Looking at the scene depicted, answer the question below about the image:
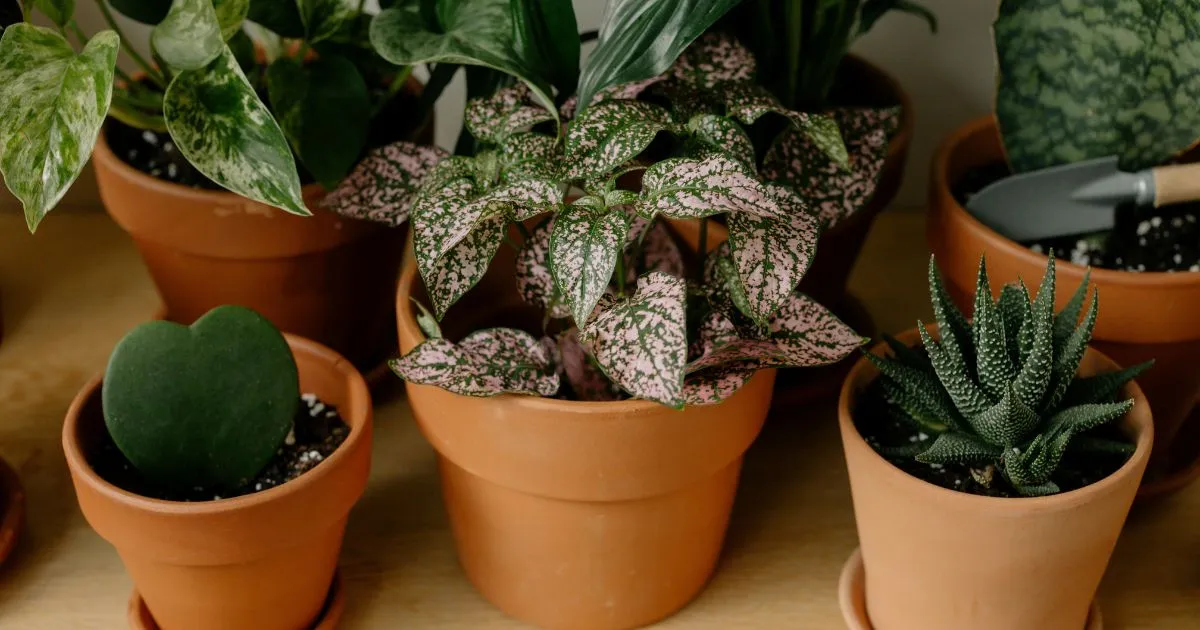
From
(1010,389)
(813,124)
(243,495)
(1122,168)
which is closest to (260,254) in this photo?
(243,495)

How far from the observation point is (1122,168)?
0.97 m

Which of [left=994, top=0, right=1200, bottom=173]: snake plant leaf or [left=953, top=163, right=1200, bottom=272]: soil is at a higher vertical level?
[left=994, top=0, right=1200, bottom=173]: snake plant leaf

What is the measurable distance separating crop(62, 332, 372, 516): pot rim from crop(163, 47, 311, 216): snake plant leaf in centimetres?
14

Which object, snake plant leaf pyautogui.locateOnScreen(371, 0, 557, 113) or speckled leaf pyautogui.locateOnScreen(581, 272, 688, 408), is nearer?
speckled leaf pyautogui.locateOnScreen(581, 272, 688, 408)

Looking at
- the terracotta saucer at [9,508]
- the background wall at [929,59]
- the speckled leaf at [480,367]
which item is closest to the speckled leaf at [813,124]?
the speckled leaf at [480,367]

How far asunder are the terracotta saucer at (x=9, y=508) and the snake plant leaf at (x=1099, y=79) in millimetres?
846

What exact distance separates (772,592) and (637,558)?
14 cm

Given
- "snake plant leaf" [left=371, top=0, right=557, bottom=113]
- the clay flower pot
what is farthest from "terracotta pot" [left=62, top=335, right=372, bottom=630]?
the clay flower pot

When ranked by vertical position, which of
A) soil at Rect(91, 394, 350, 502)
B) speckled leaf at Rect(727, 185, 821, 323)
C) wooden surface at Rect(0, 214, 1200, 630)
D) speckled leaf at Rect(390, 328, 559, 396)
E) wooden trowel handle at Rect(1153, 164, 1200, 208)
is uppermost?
speckled leaf at Rect(727, 185, 821, 323)

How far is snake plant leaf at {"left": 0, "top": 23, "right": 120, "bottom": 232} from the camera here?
0.76 meters

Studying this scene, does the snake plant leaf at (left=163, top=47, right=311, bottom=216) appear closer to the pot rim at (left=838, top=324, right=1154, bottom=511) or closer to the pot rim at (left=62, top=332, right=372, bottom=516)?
the pot rim at (left=62, top=332, right=372, bottom=516)

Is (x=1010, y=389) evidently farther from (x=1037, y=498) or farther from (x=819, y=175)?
(x=819, y=175)

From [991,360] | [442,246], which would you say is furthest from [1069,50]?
[442,246]

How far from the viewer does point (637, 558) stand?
33.4 inches
